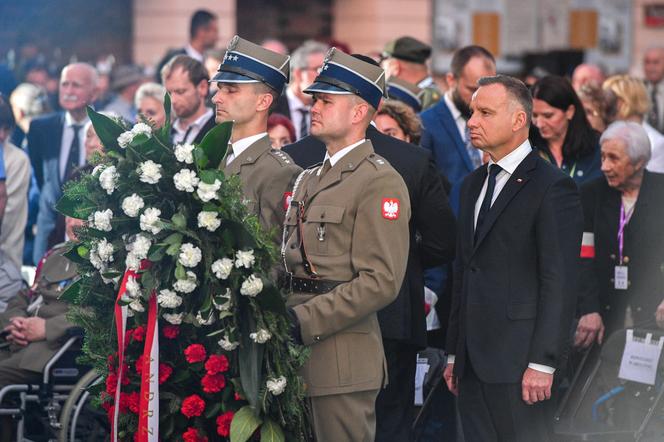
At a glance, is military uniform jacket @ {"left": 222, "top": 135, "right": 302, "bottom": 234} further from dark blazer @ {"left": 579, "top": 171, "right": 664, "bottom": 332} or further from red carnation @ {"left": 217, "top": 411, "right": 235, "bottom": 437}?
→ dark blazer @ {"left": 579, "top": 171, "right": 664, "bottom": 332}

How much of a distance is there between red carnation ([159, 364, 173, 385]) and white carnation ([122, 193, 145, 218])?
1.94 ft

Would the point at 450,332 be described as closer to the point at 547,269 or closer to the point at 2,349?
the point at 547,269

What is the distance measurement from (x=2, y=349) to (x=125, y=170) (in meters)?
2.65

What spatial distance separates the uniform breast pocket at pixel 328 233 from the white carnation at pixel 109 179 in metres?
0.75

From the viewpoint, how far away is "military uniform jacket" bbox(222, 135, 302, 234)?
18.3ft

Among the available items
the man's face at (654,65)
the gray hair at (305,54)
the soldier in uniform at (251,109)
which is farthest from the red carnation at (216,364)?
the man's face at (654,65)

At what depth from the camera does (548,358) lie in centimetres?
530

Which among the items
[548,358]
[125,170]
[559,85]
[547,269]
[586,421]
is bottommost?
[586,421]

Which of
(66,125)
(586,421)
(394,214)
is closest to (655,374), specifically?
(586,421)

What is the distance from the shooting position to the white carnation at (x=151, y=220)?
4.85 meters

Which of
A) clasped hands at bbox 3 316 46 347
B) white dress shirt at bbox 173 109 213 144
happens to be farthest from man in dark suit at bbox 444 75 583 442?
white dress shirt at bbox 173 109 213 144

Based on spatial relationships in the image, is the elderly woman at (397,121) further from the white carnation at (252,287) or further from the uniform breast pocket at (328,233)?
the white carnation at (252,287)

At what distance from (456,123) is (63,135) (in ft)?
9.99

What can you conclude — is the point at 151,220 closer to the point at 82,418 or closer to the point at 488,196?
the point at 488,196
